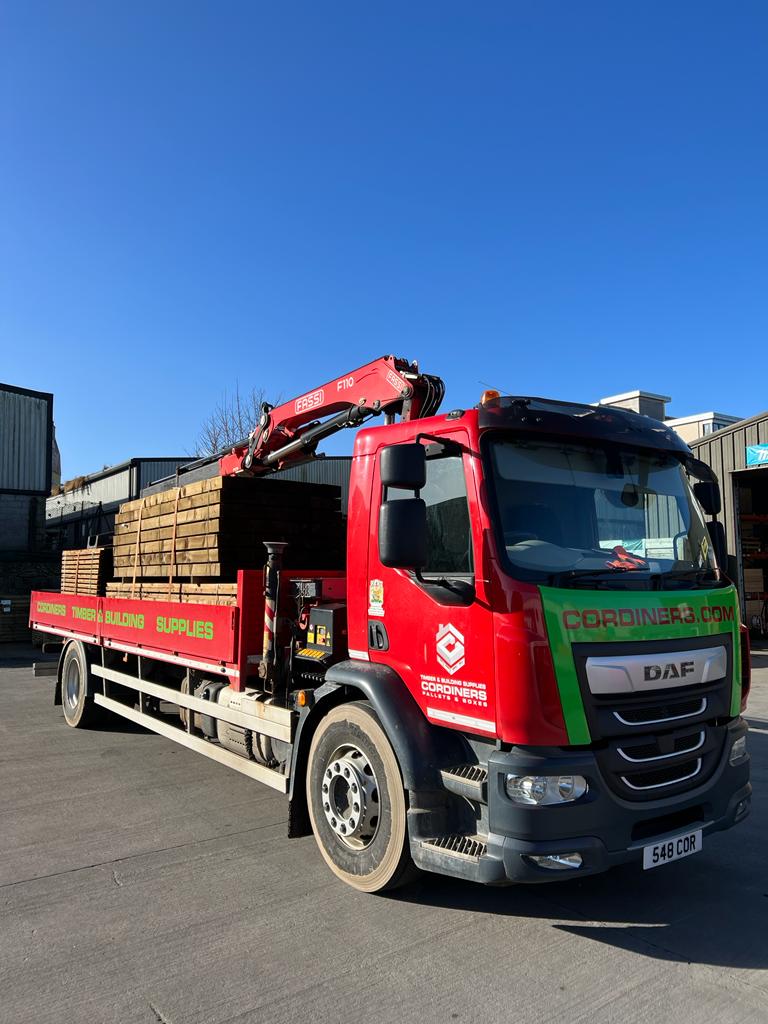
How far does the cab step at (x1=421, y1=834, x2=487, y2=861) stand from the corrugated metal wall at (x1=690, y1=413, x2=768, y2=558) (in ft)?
47.1

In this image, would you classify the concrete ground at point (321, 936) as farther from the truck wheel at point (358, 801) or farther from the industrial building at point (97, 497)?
the industrial building at point (97, 497)

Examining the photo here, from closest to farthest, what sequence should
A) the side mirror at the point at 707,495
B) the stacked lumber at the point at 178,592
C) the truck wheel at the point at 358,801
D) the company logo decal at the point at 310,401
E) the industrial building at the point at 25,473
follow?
the truck wheel at the point at 358,801 → the side mirror at the point at 707,495 → the stacked lumber at the point at 178,592 → the company logo decal at the point at 310,401 → the industrial building at the point at 25,473

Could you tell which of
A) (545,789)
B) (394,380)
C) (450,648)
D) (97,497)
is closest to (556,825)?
(545,789)

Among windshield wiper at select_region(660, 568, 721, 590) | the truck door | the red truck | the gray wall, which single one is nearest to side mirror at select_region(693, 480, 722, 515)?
the red truck

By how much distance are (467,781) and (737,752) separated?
1.64 metres

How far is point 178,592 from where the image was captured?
6410 millimetres

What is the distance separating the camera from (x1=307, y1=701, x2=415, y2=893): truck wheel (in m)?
3.79

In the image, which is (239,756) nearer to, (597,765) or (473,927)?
(473,927)

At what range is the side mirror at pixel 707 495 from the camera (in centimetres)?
452

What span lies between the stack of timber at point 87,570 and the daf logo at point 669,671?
6620 mm

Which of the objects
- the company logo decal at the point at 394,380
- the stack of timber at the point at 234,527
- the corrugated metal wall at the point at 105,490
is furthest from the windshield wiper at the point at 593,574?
the corrugated metal wall at the point at 105,490

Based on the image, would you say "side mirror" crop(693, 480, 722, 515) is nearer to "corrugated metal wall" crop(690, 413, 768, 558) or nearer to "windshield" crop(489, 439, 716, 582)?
"windshield" crop(489, 439, 716, 582)

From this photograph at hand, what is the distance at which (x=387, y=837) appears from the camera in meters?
3.83

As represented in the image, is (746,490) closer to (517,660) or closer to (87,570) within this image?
(87,570)
